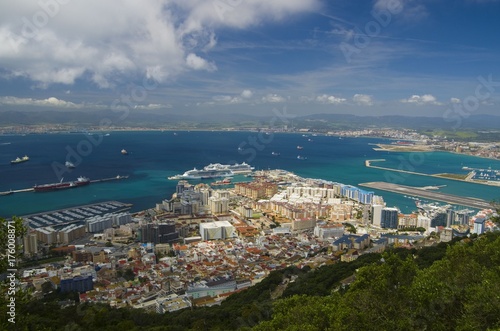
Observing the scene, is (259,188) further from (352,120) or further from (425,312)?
(352,120)

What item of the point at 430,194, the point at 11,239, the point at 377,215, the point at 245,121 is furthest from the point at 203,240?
the point at 245,121

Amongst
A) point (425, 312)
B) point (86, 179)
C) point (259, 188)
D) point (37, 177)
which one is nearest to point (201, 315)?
point (425, 312)

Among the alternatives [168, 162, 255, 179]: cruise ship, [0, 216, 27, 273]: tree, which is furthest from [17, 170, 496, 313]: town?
[168, 162, 255, 179]: cruise ship

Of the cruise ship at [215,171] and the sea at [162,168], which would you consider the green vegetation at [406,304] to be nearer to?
the sea at [162,168]

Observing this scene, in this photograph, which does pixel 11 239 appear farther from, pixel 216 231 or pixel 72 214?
pixel 72 214

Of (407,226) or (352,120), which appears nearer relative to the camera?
(407,226)

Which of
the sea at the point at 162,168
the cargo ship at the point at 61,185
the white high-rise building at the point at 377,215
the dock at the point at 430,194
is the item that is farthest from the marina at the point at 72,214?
the dock at the point at 430,194
